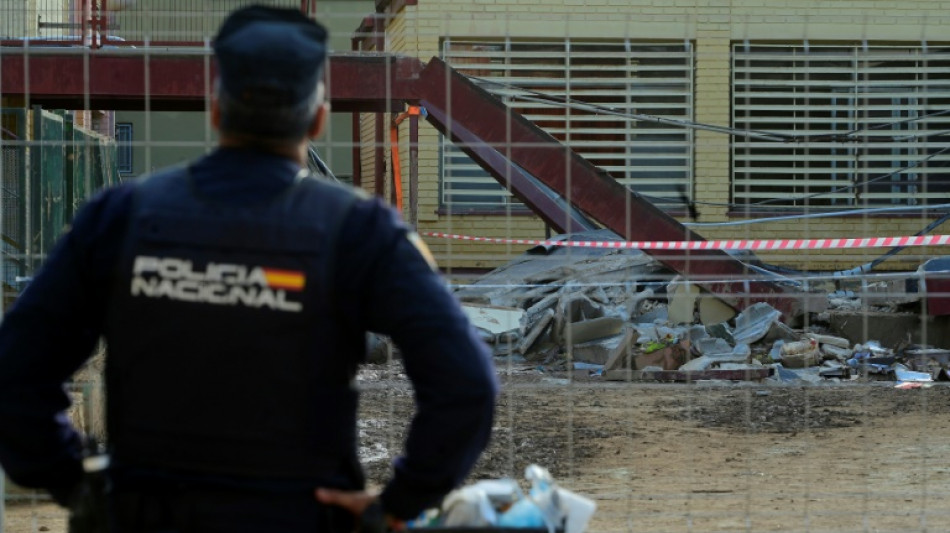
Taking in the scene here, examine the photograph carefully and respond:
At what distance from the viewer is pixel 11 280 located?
5590 mm

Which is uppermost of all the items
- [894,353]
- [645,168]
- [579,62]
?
[579,62]

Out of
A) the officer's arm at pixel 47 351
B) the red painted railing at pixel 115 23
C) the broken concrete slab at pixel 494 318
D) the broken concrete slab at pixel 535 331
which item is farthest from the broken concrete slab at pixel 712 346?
the officer's arm at pixel 47 351

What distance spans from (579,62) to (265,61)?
12.6 metres

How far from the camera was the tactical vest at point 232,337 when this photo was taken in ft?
7.54

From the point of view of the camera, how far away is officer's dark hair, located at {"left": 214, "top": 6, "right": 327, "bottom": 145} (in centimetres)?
237

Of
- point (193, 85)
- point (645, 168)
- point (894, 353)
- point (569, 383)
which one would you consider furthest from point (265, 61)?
point (894, 353)

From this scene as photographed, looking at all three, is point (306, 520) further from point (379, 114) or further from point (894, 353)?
point (894, 353)

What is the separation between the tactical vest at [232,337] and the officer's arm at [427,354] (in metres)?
0.09

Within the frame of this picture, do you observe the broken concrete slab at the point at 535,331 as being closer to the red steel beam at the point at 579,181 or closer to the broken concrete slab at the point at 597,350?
the broken concrete slab at the point at 597,350

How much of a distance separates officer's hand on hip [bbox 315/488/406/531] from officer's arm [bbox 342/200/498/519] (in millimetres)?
24

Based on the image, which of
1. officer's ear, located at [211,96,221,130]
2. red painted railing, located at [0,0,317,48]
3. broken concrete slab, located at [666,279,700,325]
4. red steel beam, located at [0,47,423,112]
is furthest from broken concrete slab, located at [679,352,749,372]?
officer's ear, located at [211,96,221,130]

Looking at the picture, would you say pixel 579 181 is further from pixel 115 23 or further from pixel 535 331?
pixel 115 23

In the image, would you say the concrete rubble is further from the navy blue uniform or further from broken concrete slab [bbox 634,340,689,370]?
the navy blue uniform

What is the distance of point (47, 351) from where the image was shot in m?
2.42
